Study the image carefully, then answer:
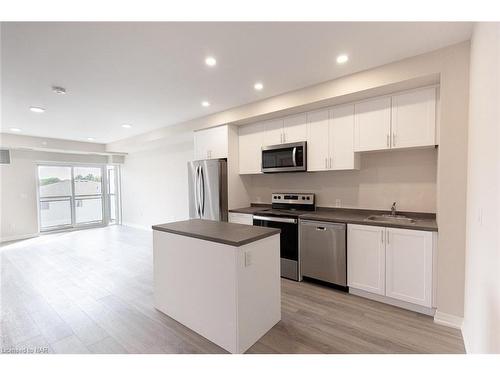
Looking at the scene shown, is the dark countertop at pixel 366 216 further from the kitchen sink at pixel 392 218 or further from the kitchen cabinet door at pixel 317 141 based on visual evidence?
the kitchen cabinet door at pixel 317 141

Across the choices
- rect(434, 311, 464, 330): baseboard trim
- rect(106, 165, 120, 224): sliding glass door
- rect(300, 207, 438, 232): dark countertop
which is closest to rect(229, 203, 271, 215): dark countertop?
rect(300, 207, 438, 232): dark countertop

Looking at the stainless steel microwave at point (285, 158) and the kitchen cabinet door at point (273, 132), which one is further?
the kitchen cabinet door at point (273, 132)

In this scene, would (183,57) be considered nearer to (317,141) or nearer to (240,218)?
(317,141)

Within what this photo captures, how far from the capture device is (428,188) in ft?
9.32

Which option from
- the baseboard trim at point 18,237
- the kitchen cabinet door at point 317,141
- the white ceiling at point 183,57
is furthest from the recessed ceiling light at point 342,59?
the baseboard trim at point 18,237

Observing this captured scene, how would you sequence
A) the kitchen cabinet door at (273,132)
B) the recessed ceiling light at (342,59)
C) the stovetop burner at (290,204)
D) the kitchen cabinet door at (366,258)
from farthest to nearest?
1. the kitchen cabinet door at (273,132)
2. the stovetop burner at (290,204)
3. the kitchen cabinet door at (366,258)
4. the recessed ceiling light at (342,59)

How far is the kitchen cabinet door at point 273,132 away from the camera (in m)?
3.74

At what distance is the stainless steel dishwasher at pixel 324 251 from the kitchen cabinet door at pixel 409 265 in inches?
19.2

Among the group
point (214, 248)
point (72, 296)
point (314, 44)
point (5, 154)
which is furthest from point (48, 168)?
point (314, 44)

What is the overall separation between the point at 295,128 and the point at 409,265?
2222mm

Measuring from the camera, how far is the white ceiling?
191cm

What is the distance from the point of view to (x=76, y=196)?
7.32 m

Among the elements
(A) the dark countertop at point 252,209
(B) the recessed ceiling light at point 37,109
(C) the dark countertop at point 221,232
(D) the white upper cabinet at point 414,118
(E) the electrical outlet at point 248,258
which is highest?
(B) the recessed ceiling light at point 37,109
